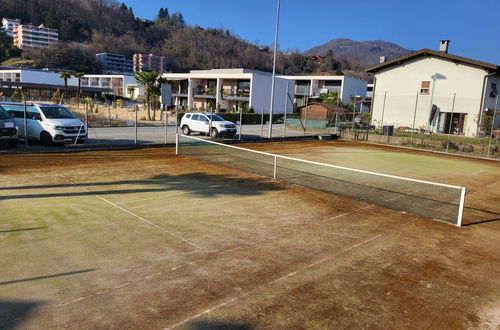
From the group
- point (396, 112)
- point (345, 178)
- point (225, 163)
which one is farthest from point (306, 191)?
point (396, 112)

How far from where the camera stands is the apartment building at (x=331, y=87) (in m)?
72.5

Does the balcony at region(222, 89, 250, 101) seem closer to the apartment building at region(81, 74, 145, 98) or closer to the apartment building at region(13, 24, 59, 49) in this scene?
the apartment building at region(81, 74, 145, 98)

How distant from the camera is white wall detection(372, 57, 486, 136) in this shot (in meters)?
32.2

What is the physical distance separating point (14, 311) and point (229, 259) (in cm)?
314

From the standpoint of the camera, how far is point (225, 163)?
1609 cm

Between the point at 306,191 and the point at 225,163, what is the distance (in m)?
5.11

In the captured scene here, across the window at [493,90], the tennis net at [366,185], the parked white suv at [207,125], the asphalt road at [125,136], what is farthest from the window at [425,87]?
the tennis net at [366,185]

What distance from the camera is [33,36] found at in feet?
616

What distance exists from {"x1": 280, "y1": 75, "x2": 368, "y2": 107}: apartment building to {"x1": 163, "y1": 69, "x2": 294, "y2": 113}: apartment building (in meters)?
9.77

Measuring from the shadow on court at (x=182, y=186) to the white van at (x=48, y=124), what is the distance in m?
7.70

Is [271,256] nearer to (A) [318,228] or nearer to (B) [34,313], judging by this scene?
(A) [318,228]

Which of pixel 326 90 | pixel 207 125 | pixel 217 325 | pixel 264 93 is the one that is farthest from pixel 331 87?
pixel 217 325

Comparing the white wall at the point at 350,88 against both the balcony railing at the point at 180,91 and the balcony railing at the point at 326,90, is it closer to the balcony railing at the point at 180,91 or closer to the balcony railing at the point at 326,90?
the balcony railing at the point at 326,90

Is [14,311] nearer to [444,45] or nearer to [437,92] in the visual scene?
[437,92]
